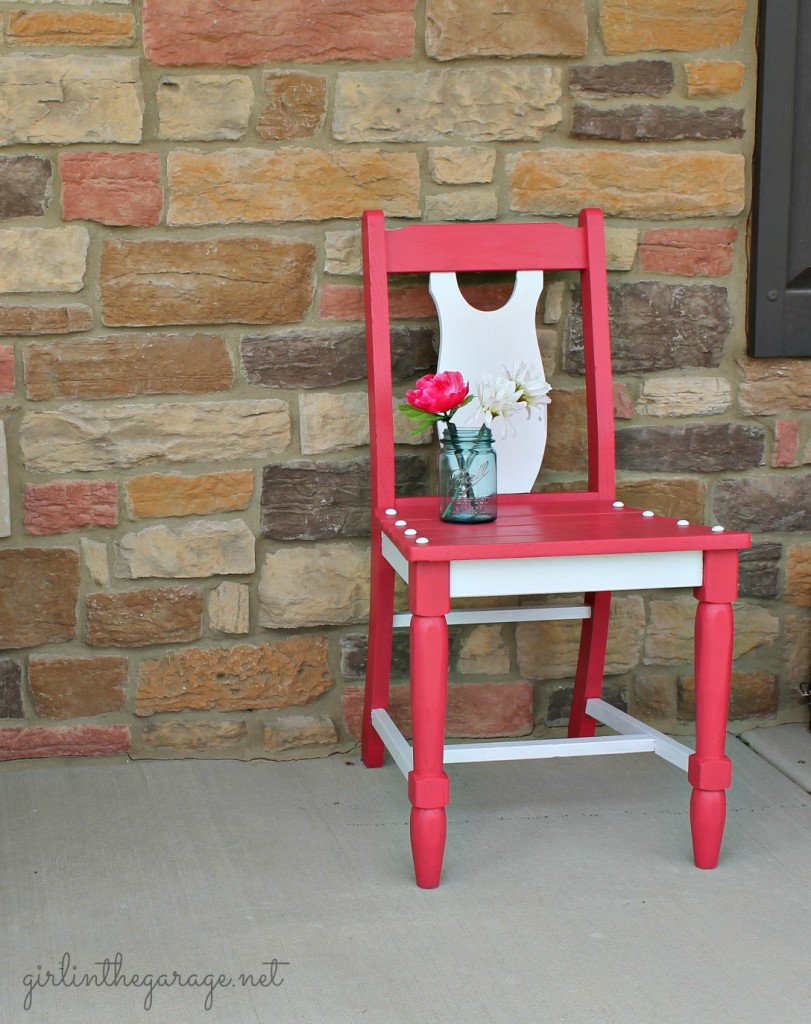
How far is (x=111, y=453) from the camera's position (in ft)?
7.32

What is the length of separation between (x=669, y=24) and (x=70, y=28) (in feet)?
3.69

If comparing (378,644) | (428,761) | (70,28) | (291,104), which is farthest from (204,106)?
(428,761)

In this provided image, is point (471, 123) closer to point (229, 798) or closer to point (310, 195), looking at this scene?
point (310, 195)

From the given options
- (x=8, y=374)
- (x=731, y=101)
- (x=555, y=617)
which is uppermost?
(x=731, y=101)

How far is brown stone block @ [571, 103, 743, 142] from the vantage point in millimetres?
2285

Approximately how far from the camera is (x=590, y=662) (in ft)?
7.53

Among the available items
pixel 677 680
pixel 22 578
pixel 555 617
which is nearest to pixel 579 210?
pixel 555 617

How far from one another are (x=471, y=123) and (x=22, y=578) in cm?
121

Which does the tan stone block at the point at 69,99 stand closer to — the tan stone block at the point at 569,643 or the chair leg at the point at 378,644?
the chair leg at the point at 378,644

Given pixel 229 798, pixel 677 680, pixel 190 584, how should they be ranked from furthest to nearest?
pixel 677 680
pixel 190 584
pixel 229 798

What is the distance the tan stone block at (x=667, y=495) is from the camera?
2.40m

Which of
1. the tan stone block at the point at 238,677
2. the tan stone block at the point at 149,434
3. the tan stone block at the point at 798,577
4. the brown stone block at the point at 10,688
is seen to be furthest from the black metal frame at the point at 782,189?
the brown stone block at the point at 10,688

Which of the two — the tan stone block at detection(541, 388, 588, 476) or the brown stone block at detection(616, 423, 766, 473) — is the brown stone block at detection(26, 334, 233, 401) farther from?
the brown stone block at detection(616, 423, 766, 473)

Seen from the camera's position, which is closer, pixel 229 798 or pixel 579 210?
pixel 229 798
